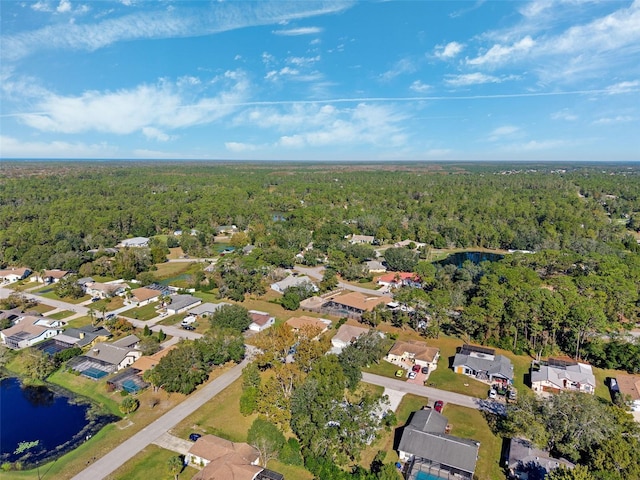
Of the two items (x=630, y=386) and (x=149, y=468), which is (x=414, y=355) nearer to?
(x=630, y=386)

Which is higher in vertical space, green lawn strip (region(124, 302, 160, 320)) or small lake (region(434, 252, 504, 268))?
small lake (region(434, 252, 504, 268))

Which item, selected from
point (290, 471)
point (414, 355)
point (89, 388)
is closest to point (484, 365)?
point (414, 355)

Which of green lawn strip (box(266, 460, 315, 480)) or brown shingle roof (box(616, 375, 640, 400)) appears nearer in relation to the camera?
green lawn strip (box(266, 460, 315, 480))

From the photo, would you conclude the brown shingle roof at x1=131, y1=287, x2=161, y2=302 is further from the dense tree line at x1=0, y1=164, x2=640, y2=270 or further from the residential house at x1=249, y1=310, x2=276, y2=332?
the dense tree line at x1=0, y1=164, x2=640, y2=270

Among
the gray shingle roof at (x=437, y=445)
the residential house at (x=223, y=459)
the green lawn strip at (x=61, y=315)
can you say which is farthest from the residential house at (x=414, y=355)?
the green lawn strip at (x=61, y=315)

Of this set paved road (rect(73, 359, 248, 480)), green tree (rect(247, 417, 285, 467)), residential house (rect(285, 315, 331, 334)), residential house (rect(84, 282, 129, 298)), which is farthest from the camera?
residential house (rect(84, 282, 129, 298))

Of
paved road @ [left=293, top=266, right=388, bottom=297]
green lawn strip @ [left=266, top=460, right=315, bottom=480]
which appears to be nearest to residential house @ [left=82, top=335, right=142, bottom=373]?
green lawn strip @ [left=266, top=460, right=315, bottom=480]

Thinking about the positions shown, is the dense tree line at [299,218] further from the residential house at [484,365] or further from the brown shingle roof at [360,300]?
the residential house at [484,365]

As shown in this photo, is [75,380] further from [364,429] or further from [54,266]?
[54,266]
